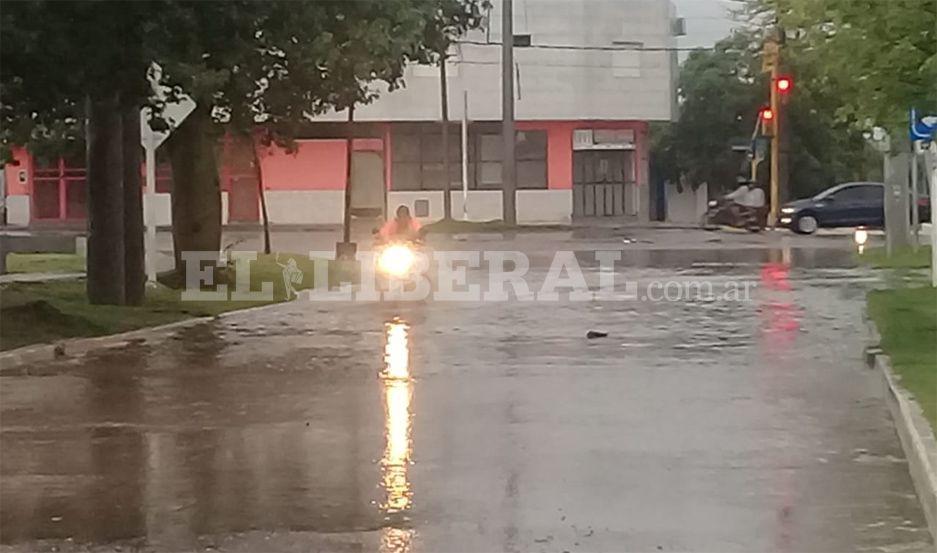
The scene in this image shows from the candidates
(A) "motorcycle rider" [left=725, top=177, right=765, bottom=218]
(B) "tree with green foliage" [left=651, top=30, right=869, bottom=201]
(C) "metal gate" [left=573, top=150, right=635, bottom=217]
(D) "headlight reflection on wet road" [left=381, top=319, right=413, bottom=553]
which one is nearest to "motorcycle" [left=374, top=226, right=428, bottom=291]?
(D) "headlight reflection on wet road" [left=381, top=319, right=413, bottom=553]

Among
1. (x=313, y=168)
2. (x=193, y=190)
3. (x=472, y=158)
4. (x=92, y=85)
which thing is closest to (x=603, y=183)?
(x=472, y=158)

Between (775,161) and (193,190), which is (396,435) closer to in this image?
(193,190)

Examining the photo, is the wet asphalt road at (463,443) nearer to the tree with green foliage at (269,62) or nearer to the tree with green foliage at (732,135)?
the tree with green foliage at (269,62)

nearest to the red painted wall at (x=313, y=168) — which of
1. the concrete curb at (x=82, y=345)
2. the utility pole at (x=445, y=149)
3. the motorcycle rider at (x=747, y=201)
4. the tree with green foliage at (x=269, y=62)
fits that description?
the utility pole at (x=445, y=149)

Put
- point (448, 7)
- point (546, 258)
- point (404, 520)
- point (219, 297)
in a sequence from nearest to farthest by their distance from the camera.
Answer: point (404, 520)
point (219, 297)
point (448, 7)
point (546, 258)

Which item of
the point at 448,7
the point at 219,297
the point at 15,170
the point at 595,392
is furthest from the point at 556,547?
the point at 15,170

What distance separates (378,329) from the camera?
2088 cm

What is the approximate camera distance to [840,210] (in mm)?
50250

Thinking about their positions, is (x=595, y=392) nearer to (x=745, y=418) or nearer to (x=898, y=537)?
(x=745, y=418)

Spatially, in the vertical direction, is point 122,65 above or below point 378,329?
above

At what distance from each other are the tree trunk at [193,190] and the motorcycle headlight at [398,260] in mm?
3142

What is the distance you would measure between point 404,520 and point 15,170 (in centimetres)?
5828

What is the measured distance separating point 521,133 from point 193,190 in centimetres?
3561

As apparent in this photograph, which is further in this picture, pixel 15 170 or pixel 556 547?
pixel 15 170
